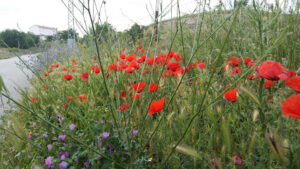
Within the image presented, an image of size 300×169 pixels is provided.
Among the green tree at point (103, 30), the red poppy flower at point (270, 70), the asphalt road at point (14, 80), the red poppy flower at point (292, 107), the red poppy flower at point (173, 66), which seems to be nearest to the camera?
the red poppy flower at point (292, 107)

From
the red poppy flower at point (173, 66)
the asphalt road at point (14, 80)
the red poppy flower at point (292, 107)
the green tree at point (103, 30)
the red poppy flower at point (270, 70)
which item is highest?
the green tree at point (103, 30)

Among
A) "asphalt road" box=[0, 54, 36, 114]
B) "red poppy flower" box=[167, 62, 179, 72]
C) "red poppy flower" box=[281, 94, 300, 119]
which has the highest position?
"red poppy flower" box=[167, 62, 179, 72]

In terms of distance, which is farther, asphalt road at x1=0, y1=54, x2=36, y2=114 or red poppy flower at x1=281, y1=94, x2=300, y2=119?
asphalt road at x1=0, y1=54, x2=36, y2=114

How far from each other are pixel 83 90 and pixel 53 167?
97 centimetres

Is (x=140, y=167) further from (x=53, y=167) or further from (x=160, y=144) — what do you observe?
(x=53, y=167)

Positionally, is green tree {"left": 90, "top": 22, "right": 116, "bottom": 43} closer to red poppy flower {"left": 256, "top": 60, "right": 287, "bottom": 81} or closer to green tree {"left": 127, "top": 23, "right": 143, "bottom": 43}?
green tree {"left": 127, "top": 23, "right": 143, "bottom": 43}

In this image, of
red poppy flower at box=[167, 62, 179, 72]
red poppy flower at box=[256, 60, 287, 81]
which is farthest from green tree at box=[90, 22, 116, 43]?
red poppy flower at box=[256, 60, 287, 81]

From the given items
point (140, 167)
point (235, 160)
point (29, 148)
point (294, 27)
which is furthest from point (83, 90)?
point (294, 27)

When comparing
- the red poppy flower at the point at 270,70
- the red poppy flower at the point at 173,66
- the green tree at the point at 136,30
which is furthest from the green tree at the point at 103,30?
the red poppy flower at the point at 270,70

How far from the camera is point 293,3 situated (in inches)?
73.7

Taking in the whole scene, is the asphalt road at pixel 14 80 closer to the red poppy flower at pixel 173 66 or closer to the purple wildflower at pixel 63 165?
the purple wildflower at pixel 63 165

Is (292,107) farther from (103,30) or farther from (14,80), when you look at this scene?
(14,80)

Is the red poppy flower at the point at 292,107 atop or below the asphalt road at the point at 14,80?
atop

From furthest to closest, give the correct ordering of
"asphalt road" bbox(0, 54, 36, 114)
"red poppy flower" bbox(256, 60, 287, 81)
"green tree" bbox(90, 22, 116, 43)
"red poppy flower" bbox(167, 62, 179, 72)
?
"asphalt road" bbox(0, 54, 36, 114)
"red poppy flower" bbox(167, 62, 179, 72)
"green tree" bbox(90, 22, 116, 43)
"red poppy flower" bbox(256, 60, 287, 81)
